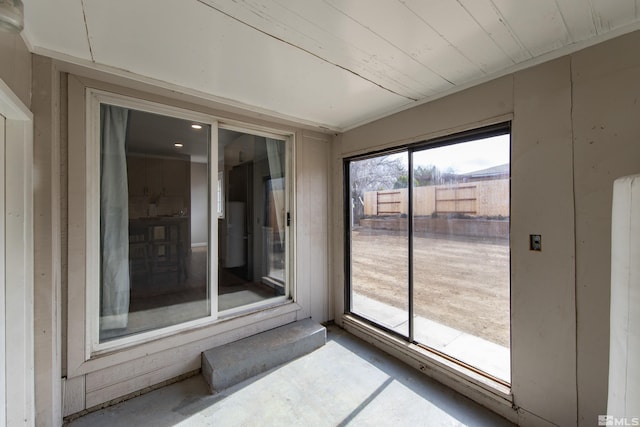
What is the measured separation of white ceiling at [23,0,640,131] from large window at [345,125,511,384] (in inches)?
22.3

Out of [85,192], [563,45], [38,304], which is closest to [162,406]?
[38,304]

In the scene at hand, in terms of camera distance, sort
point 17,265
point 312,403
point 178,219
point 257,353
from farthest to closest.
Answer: point 178,219 < point 257,353 < point 312,403 < point 17,265

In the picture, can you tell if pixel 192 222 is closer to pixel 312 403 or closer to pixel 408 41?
pixel 312 403

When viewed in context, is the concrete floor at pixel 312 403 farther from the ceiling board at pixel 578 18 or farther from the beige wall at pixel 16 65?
the ceiling board at pixel 578 18

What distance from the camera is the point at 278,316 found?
266 centimetres

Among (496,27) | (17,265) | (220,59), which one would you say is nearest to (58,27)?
(220,59)

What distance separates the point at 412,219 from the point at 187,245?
7.00ft

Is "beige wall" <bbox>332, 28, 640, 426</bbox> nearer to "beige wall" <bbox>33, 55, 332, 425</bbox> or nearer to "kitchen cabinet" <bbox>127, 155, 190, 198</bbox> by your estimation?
"beige wall" <bbox>33, 55, 332, 425</bbox>

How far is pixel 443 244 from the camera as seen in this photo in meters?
2.17

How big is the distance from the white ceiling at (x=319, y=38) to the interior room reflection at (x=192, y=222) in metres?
0.62

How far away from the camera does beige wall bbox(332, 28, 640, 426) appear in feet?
4.44

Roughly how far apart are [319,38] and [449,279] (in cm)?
206

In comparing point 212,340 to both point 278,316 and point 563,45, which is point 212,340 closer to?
point 278,316

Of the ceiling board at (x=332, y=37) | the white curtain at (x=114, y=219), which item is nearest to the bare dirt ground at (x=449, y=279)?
the ceiling board at (x=332, y=37)
